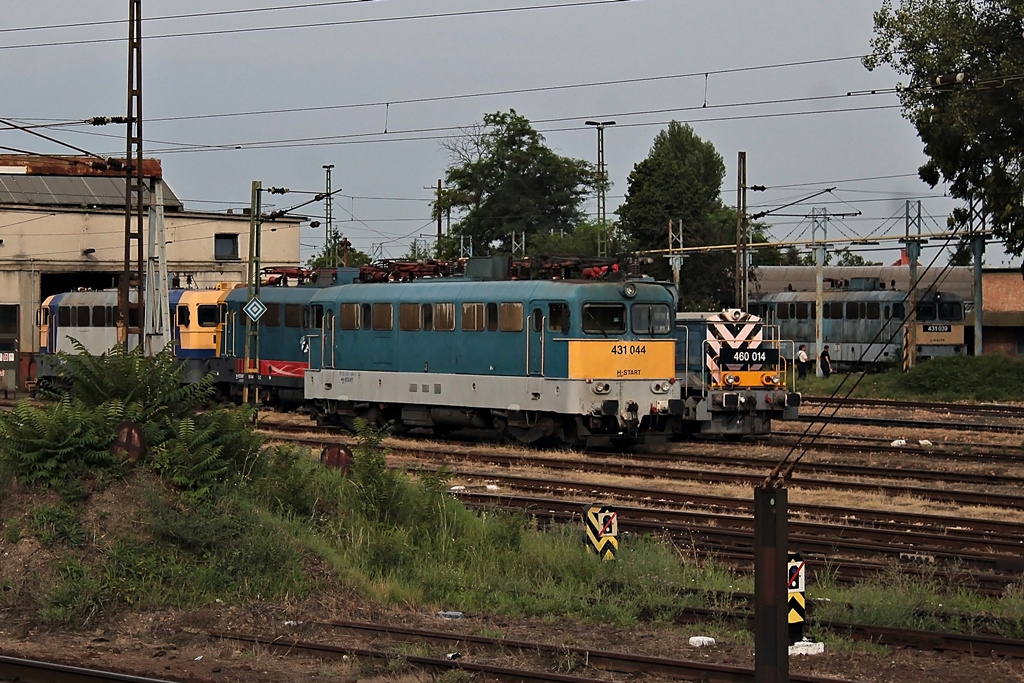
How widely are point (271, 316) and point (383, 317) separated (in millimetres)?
6894

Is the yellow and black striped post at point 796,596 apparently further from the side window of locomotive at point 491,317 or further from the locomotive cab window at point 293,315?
the locomotive cab window at point 293,315

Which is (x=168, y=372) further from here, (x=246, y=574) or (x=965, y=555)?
(x=965, y=555)

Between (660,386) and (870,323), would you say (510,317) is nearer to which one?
(660,386)

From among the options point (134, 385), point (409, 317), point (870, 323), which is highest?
point (870, 323)

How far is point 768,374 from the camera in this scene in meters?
25.0

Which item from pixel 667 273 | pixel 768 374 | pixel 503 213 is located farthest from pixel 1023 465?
→ pixel 503 213

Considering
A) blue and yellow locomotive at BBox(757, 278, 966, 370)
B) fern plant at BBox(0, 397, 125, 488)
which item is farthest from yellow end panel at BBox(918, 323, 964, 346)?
fern plant at BBox(0, 397, 125, 488)

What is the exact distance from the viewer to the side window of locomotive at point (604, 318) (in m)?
22.3

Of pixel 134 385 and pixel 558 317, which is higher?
pixel 558 317

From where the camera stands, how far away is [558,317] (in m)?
22.4

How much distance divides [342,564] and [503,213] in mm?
60366

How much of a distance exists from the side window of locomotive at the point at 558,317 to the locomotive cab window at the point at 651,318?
4.38 feet

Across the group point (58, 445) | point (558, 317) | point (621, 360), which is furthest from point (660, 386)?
point (58, 445)

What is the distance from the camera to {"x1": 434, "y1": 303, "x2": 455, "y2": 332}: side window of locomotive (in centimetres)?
2427
